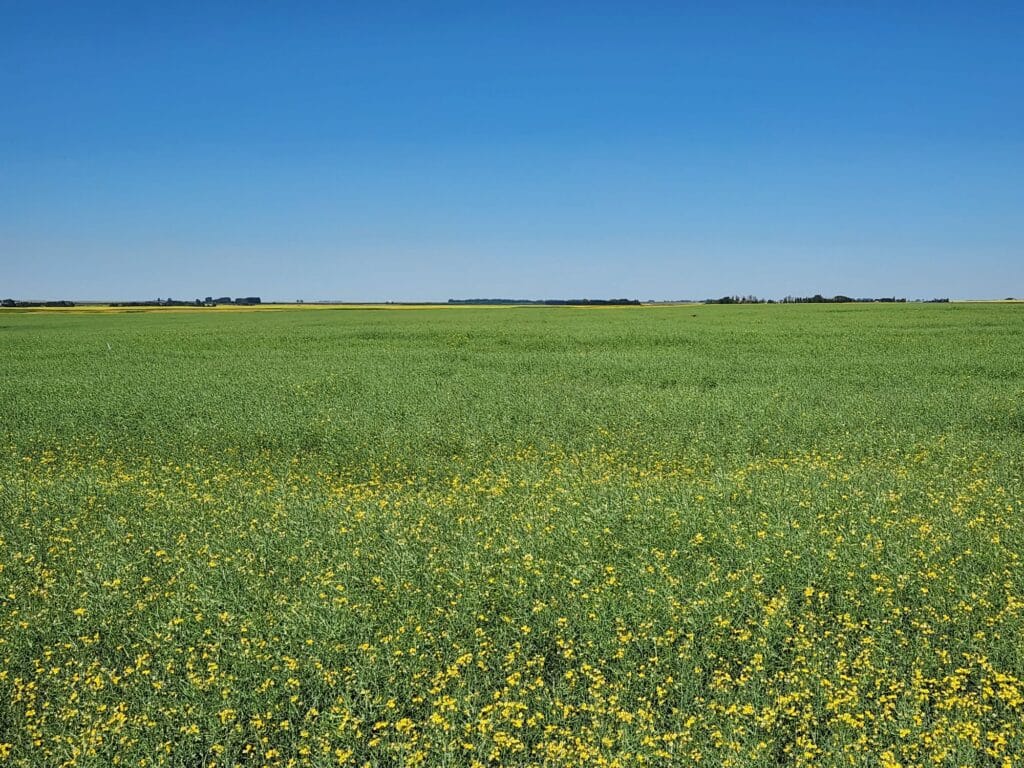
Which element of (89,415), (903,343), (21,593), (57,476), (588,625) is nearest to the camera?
(588,625)

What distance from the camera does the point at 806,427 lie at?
12086mm

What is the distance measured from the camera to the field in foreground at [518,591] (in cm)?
435

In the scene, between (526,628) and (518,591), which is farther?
(518,591)

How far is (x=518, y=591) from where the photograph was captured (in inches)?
227

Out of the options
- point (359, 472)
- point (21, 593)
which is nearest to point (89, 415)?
point (359, 472)

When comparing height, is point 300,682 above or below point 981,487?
below

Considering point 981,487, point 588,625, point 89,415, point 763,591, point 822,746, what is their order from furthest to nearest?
point 89,415 < point 981,487 < point 763,591 < point 588,625 < point 822,746

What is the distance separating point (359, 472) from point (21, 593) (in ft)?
15.5

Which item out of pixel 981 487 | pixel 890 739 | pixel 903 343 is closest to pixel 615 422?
pixel 981 487

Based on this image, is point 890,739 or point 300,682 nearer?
point 890,739

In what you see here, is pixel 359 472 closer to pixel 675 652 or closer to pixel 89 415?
pixel 675 652

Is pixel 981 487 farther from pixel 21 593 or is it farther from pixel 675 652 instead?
pixel 21 593

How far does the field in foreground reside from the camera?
4352 mm

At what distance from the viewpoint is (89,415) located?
1403 centimetres
